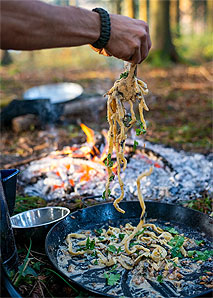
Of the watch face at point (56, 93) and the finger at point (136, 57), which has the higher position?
the finger at point (136, 57)

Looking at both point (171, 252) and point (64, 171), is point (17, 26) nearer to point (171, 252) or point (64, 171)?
point (171, 252)

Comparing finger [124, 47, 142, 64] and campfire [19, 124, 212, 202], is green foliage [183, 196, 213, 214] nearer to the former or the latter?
campfire [19, 124, 212, 202]

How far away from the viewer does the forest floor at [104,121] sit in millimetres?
3204

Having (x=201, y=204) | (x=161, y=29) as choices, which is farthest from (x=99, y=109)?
(x=161, y=29)

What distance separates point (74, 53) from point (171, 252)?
68.4ft

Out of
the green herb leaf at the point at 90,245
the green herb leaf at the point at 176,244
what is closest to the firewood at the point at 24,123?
the green herb leaf at the point at 90,245

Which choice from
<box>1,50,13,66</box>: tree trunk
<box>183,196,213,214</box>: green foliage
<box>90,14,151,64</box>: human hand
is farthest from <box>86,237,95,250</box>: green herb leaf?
<box>1,50,13,66</box>: tree trunk

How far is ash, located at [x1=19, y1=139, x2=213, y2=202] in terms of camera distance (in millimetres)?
4738

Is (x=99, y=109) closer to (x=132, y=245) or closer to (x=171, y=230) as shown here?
(x=171, y=230)

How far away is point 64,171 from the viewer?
515cm

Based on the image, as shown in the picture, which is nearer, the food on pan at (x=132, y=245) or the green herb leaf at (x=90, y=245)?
the food on pan at (x=132, y=245)

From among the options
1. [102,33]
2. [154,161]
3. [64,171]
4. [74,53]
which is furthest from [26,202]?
[74,53]

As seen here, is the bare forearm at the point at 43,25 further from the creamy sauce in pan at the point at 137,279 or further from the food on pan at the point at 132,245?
the creamy sauce in pan at the point at 137,279

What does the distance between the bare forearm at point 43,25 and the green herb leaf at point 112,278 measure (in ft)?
5.91
